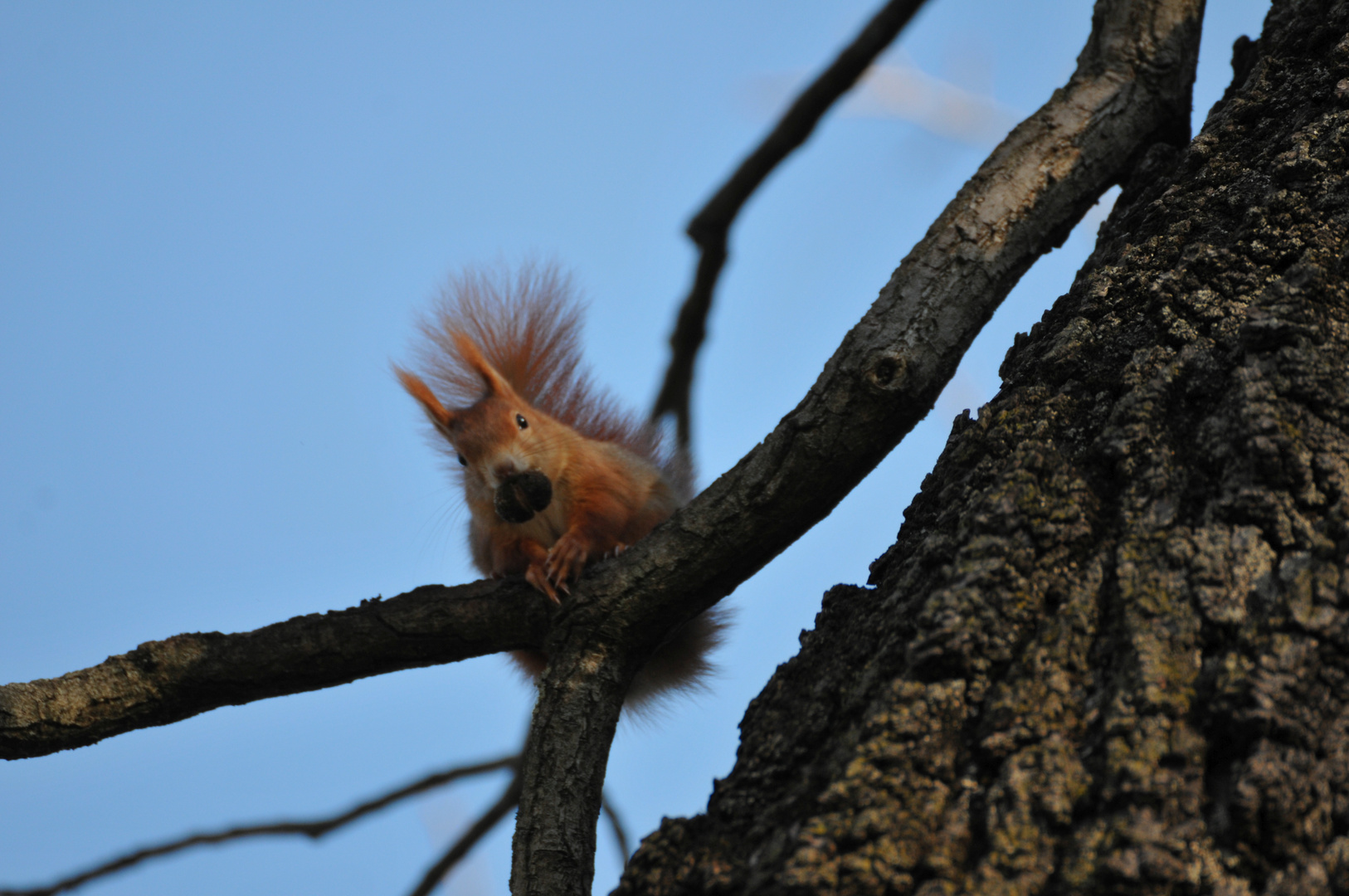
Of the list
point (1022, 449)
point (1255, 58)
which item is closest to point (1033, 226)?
point (1255, 58)

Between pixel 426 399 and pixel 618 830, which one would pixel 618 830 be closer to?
pixel 618 830

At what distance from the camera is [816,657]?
131cm

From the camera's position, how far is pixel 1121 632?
1007 mm

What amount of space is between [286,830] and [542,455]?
52.7 inches

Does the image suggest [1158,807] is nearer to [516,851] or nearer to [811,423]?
[811,423]

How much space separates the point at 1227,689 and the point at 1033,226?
1.17 metres

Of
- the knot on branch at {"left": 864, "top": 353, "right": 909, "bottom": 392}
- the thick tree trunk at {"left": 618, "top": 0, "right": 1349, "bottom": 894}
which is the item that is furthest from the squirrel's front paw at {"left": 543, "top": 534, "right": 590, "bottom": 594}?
the thick tree trunk at {"left": 618, "top": 0, "right": 1349, "bottom": 894}

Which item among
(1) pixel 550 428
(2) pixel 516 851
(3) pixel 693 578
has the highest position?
(1) pixel 550 428

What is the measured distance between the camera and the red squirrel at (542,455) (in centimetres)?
277

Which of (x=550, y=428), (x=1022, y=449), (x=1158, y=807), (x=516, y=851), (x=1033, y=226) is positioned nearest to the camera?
(x=1158, y=807)

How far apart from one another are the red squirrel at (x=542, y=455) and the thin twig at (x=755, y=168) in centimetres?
36

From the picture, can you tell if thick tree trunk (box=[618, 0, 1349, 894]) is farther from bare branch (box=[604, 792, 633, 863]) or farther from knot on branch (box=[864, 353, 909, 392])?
bare branch (box=[604, 792, 633, 863])

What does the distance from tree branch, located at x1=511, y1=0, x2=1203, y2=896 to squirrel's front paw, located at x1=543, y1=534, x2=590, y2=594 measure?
2.31 ft

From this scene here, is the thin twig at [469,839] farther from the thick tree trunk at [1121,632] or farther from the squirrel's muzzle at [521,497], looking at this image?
the thick tree trunk at [1121,632]
